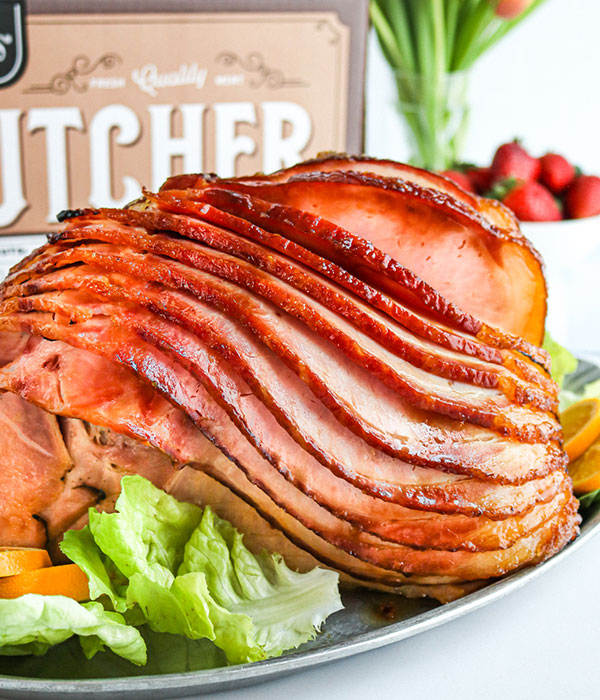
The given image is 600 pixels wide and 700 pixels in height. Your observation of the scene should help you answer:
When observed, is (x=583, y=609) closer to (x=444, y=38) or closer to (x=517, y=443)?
(x=517, y=443)

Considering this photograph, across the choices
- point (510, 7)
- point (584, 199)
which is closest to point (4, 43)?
point (510, 7)

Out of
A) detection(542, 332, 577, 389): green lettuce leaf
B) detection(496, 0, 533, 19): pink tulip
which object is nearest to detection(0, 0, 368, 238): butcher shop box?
detection(496, 0, 533, 19): pink tulip

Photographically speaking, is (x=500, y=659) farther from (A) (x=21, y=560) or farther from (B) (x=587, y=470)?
(A) (x=21, y=560)

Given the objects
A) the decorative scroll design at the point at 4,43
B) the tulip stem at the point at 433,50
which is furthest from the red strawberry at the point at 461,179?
the decorative scroll design at the point at 4,43

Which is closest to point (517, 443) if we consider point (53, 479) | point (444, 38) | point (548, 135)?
point (53, 479)

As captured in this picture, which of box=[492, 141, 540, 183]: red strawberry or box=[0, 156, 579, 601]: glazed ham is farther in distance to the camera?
box=[492, 141, 540, 183]: red strawberry

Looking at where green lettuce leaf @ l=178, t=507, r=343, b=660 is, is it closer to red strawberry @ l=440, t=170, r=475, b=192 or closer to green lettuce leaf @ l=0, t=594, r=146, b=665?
green lettuce leaf @ l=0, t=594, r=146, b=665
